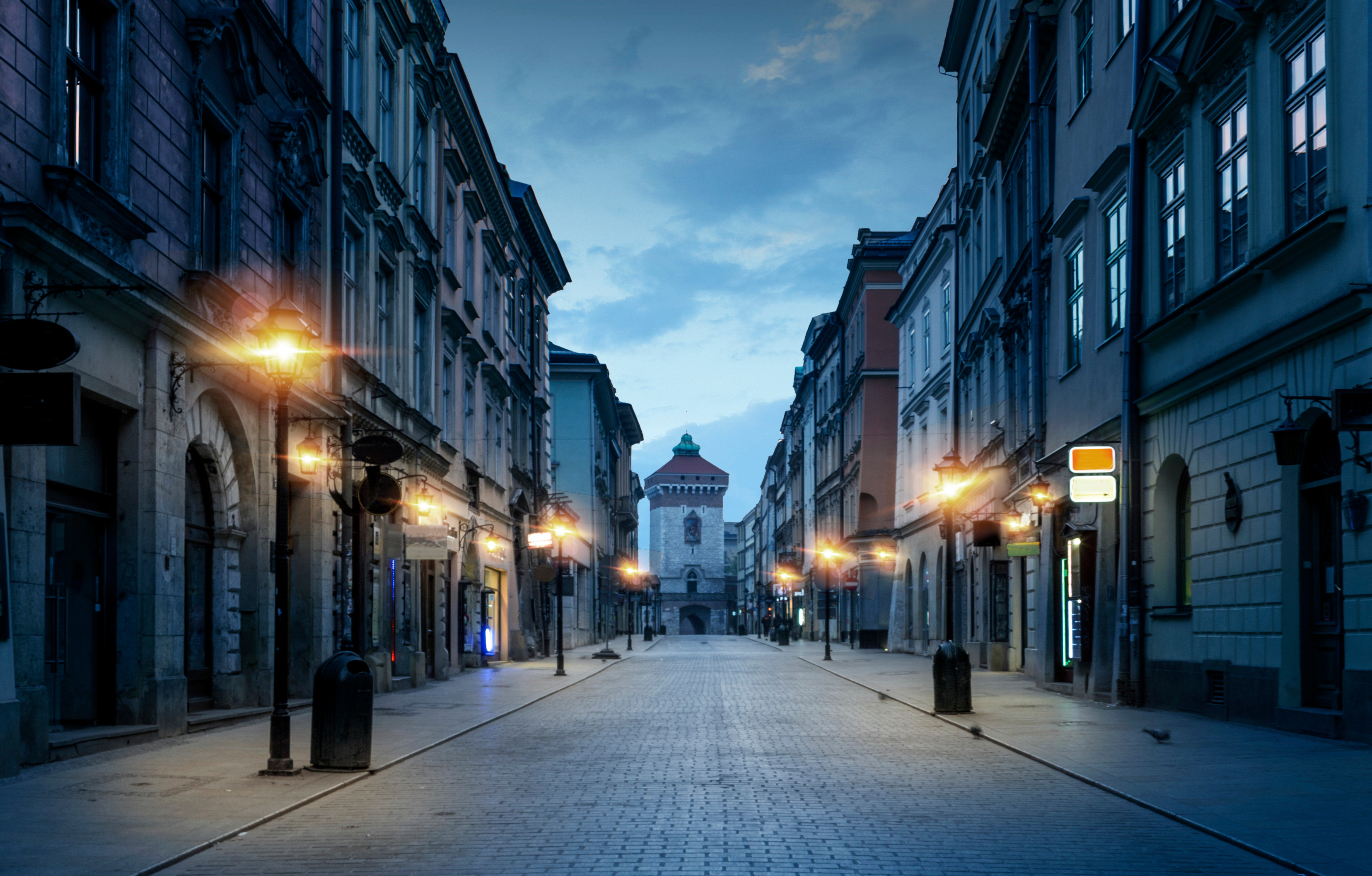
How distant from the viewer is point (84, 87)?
14.4m

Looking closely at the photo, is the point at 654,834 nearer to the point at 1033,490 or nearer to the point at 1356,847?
Answer: the point at 1356,847

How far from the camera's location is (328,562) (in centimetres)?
2230

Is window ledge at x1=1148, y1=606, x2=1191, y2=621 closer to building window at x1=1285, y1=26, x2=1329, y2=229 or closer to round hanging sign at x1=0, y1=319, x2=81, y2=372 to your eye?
building window at x1=1285, y1=26, x2=1329, y2=229

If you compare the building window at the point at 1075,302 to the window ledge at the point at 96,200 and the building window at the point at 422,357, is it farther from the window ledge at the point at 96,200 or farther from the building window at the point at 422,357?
the window ledge at the point at 96,200

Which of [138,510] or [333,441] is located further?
[333,441]

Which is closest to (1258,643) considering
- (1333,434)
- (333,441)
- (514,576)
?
(1333,434)

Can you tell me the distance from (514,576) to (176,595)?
2772cm

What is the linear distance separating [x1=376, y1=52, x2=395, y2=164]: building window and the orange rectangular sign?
13.7 meters

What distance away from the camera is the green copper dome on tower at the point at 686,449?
15225 cm

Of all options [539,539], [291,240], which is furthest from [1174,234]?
[539,539]

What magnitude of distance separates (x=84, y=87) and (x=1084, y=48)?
16.1 m

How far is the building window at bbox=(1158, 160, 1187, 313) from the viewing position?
19062 mm

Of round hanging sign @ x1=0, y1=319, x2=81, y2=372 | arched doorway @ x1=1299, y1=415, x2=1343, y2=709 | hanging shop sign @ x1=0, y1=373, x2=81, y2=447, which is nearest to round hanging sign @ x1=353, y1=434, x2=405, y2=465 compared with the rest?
round hanging sign @ x1=0, y1=319, x2=81, y2=372

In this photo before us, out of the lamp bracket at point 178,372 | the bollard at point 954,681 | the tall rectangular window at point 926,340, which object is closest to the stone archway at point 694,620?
the tall rectangular window at point 926,340
